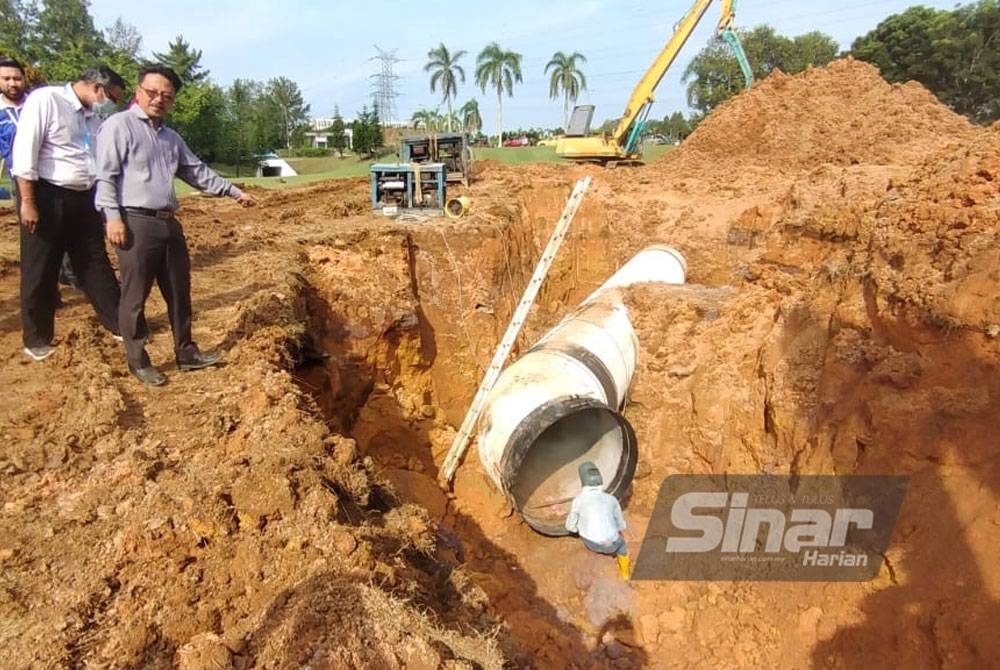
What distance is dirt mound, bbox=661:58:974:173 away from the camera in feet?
43.2

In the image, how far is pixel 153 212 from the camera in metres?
3.60

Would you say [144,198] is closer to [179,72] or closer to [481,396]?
[481,396]

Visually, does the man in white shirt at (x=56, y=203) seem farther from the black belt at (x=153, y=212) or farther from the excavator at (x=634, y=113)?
the excavator at (x=634, y=113)

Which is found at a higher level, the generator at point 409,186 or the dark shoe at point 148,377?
the generator at point 409,186

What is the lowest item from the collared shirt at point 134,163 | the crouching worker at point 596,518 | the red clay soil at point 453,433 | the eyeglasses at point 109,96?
the crouching worker at point 596,518

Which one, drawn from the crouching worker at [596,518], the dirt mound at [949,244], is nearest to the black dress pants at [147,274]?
the crouching worker at [596,518]

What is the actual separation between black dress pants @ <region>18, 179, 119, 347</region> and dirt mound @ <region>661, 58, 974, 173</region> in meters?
13.7

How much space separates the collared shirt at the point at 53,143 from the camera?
3654mm

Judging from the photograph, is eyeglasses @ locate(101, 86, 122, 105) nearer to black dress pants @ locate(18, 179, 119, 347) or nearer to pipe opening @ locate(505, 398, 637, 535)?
black dress pants @ locate(18, 179, 119, 347)

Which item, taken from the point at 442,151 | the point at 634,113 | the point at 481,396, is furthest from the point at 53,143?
the point at 634,113

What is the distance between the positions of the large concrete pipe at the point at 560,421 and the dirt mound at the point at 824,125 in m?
9.25

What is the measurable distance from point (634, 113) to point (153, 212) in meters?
15.9

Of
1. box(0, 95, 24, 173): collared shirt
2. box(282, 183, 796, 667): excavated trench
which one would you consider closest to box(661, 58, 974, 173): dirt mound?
box(282, 183, 796, 667): excavated trench

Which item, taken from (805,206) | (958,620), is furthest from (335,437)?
(805,206)
